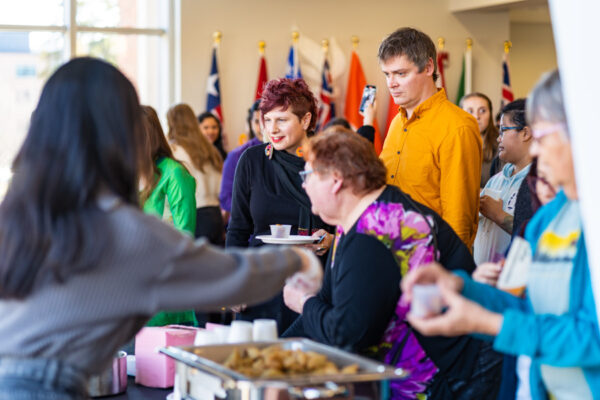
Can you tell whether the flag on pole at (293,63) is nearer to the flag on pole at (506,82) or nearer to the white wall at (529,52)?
the flag on pole at (506,82)

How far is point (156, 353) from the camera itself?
7.59 ft

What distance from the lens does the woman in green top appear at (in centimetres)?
344

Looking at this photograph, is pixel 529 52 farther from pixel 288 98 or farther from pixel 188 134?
pixel 288 98

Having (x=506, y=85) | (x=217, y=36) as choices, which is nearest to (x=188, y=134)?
(x=217, y=36)

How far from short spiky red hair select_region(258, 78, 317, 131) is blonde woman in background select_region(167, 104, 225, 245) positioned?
7.06 feet

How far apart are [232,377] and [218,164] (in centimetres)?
428

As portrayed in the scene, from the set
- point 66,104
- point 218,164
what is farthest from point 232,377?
point 218,164

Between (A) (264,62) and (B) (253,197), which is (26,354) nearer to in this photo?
(B) (253,197)

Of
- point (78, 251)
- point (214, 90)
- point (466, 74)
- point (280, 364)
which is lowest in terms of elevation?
point (280, 364)

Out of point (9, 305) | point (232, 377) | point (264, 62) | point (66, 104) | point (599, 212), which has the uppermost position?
point (264, 62)

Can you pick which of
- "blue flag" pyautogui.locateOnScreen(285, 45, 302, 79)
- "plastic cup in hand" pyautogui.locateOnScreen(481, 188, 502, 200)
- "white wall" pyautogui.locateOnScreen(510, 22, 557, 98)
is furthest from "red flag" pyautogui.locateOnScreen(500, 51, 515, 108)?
"plastic cup in hand" pyautogui.locateOnScreen(481, 188, 502, 200)

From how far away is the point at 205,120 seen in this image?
21.1ft

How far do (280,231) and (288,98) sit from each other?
0.58 meters

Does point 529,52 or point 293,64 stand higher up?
point 529,52
